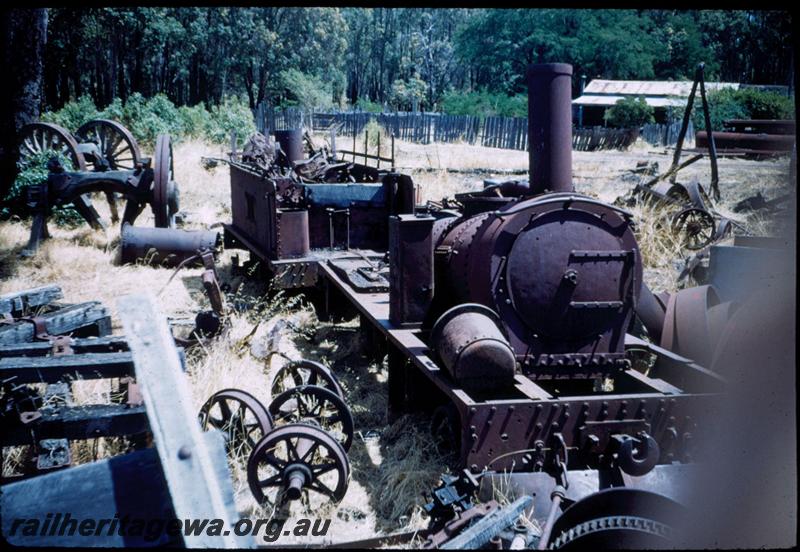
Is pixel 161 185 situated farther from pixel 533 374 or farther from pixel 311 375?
pixel 533 374

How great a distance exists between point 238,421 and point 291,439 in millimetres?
454

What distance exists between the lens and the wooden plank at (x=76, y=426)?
3.57 metres

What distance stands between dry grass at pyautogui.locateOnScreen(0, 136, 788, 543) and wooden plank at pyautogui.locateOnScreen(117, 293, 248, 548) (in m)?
1.60

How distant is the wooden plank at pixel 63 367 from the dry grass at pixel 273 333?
1.68 feet

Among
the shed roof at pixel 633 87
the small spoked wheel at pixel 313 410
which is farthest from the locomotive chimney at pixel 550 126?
the shed roof at pixel 633 87

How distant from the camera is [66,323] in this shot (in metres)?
5.60

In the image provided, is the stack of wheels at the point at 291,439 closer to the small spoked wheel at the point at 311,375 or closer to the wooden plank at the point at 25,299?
the small spoked wheel at the point at 311,375

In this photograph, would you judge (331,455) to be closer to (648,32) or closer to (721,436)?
(721,436)

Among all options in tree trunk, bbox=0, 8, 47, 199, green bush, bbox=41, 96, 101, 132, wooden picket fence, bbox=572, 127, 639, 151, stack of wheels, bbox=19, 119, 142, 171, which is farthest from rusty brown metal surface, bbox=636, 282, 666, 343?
wooden picket fence, bbox=572, 127, 639, 151

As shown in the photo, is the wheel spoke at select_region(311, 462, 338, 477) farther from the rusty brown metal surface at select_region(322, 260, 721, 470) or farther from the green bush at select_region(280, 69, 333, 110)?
the green bush at select_region(280, 69, 333, 110)

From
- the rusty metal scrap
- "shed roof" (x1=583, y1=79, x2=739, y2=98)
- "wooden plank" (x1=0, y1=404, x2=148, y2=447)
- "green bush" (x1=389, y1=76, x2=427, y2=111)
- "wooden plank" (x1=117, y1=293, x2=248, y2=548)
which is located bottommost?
"wooden plank" (x1=0, y1=404, x2=148, y2=447)

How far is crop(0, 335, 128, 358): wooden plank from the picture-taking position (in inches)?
183

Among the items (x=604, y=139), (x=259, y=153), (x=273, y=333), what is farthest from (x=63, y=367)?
(x=604, y=139)

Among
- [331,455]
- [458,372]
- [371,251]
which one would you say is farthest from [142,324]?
[371,251]
